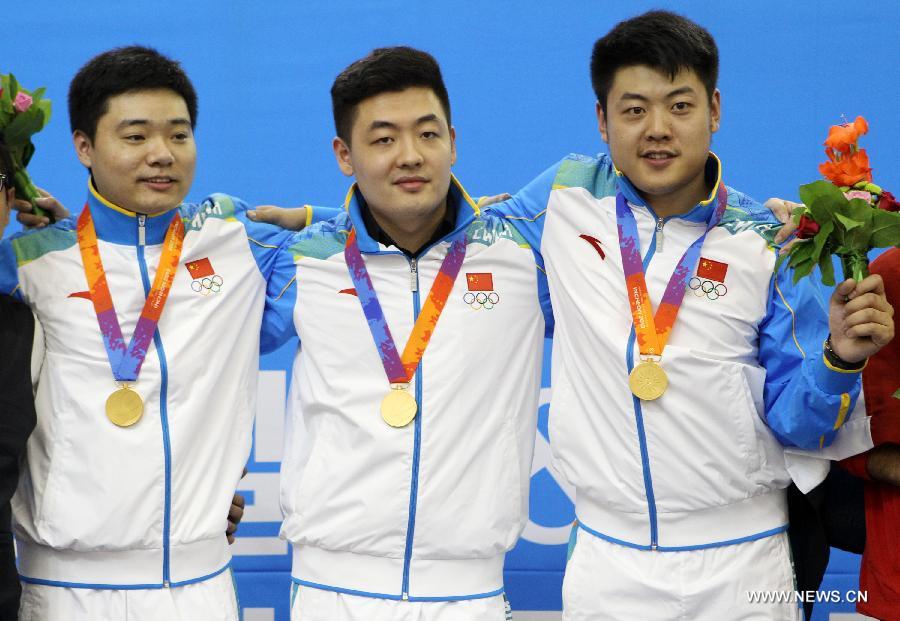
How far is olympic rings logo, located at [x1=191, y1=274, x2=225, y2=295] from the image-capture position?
113 inches

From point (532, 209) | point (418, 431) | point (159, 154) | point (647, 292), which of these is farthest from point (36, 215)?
A: point (647, 292)

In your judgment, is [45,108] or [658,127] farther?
[45,108]

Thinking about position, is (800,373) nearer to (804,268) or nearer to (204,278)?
(804,268)

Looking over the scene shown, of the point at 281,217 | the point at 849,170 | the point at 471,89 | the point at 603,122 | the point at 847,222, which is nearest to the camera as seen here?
the point at 847,222

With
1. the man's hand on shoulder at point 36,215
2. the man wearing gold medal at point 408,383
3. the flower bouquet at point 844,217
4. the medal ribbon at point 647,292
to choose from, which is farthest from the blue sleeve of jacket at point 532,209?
the man's hand on shoulder at point 36,215

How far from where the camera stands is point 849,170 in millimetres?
2348

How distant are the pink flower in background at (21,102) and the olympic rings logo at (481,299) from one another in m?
1.26

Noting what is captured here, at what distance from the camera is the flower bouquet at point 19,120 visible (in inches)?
111

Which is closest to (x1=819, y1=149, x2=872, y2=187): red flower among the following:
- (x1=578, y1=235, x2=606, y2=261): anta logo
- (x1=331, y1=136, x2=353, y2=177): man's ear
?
(x1=578, y1=235, x2=606, y2=261): anta logo

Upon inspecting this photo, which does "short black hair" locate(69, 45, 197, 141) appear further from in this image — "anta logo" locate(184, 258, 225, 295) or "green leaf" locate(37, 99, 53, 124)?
"anta logo" locate(184, 258, 225, 295)

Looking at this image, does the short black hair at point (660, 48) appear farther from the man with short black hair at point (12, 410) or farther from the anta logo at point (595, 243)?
the man with short black hair at point (12, 410)

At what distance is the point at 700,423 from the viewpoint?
260 centimetres

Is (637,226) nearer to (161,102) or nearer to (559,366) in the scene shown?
(559,366)

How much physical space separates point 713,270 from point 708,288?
1.8 inches
